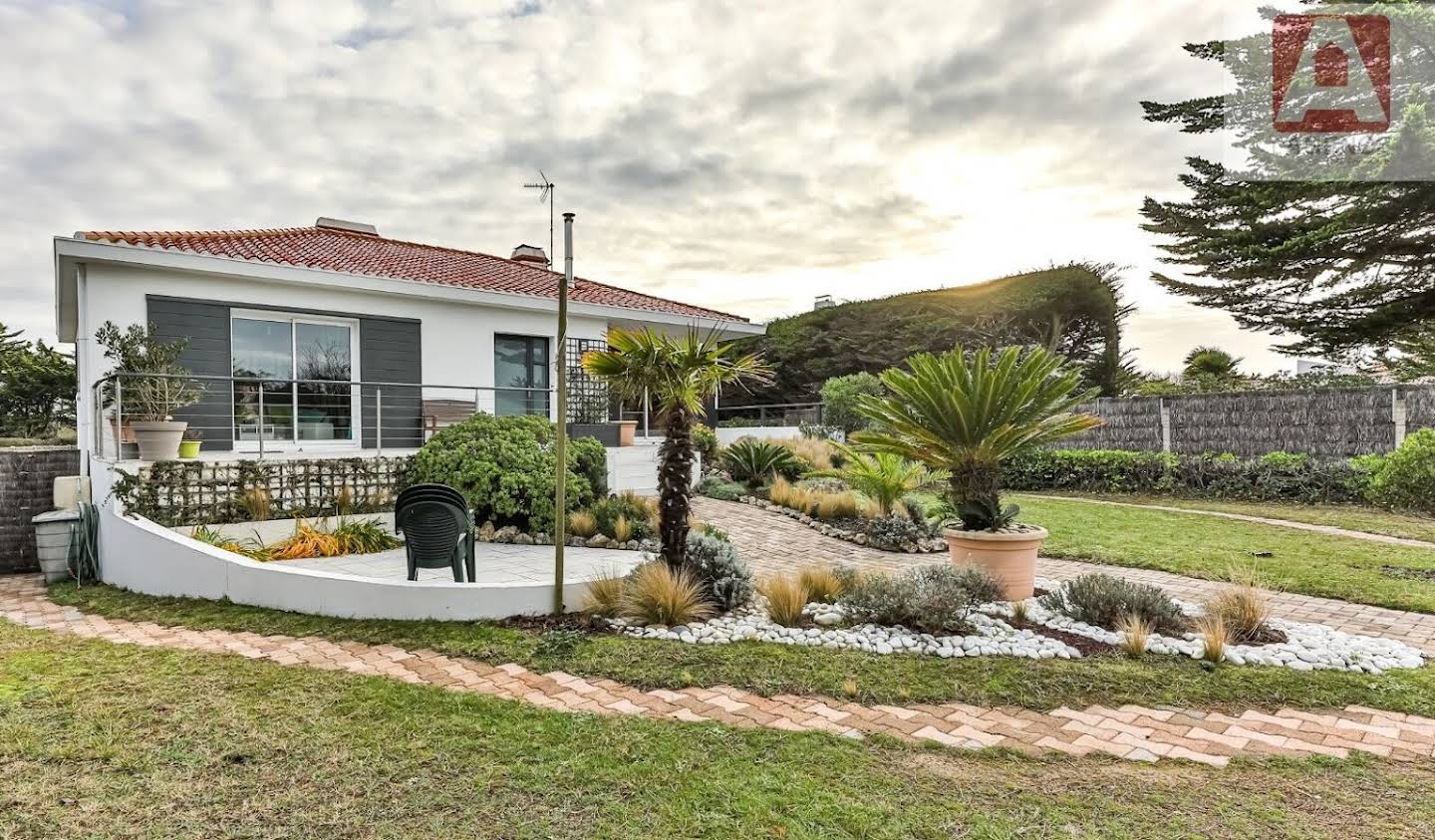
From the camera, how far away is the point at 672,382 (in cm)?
584

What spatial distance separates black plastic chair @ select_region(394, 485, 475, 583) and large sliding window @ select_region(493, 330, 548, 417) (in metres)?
7.89

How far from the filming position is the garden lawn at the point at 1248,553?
6.87 meters

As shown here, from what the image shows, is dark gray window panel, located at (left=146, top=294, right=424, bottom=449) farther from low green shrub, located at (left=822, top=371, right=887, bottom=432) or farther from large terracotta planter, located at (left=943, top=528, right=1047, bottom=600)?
low green shrub, located at (left=822, top=371, right=887, bottom=432)

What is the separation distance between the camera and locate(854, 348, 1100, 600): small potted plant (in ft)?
21.3

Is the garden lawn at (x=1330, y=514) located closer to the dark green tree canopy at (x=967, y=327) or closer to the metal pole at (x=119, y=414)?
the dark green tree canopy at (x=967, y=327)

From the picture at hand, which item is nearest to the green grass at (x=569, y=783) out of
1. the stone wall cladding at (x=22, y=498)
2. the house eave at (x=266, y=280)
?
the house eave at (x=266, y=280)

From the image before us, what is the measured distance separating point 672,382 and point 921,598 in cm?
257

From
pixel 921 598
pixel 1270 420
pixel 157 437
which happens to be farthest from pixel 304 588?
pixel 1270 420

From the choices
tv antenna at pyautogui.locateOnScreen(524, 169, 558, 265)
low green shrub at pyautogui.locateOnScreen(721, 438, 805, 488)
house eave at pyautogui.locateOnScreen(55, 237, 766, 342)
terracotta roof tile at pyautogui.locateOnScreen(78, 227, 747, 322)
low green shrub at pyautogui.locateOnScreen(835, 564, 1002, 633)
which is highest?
terracotta roof tile at pyautogui.locateOnScreen(78, 227, 747, 322)

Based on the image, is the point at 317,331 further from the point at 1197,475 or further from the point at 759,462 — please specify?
the point at 1197,475

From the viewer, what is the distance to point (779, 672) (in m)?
4.47

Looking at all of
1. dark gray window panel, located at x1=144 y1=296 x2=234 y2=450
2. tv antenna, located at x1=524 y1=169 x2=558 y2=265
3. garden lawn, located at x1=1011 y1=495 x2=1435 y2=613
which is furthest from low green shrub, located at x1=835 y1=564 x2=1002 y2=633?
dark gray window panel, located at x1=144 y1=296 x2=234 y2=450

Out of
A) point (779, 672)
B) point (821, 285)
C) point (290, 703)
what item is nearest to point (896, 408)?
point (779, 672)

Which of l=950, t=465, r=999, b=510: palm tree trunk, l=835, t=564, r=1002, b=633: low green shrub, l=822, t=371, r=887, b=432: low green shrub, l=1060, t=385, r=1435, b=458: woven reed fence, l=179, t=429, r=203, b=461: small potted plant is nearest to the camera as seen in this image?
l=835, t=564, r=1002, b=633: low green shrub
